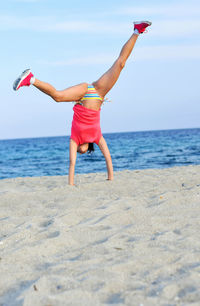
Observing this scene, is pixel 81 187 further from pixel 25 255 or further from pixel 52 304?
pixel 52 304

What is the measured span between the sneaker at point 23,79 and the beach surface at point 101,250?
1.49 m

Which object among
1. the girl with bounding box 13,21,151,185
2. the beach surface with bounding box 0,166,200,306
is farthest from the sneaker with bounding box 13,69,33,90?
the beach surface with bounding box 0,166,200,306

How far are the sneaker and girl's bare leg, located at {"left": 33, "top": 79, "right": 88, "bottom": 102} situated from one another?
0.12m

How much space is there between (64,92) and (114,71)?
0.81 meters

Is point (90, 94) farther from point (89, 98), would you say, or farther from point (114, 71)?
point (114, 71)

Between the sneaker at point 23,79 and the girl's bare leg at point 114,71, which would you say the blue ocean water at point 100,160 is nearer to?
the girl's bare leg at point 114,71

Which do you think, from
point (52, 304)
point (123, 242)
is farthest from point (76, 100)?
point (52, 304)

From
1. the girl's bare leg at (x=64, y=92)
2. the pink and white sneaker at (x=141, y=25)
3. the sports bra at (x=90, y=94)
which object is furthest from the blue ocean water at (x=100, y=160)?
the pink and white sneaker at (x=141, y=25)

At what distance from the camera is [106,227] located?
3320 millimetres

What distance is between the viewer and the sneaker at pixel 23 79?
14.4 feet

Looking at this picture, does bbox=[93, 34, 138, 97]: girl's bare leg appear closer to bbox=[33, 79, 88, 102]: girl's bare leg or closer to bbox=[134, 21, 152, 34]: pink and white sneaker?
bbox=[134, 21, 152, 34]: pink and white sneaker

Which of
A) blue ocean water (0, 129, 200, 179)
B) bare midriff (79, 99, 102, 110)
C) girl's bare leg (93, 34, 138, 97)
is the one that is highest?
girl's bare leg (93, 34, 138, 97)

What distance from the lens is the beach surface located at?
2.07 meters

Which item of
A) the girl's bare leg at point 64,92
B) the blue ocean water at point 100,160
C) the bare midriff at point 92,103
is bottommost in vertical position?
the blue ocean water at point 100,160
